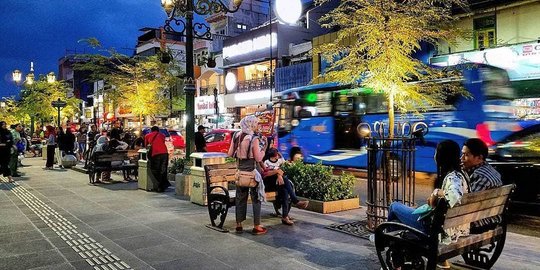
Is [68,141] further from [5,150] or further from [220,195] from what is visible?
[220,195]

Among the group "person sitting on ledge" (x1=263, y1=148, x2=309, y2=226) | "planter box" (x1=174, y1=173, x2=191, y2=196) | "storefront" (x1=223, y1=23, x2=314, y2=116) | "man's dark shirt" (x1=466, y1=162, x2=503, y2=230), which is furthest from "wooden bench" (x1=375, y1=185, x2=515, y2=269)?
"storefront" (x1=223, y1=23, x2=314, y2=116)

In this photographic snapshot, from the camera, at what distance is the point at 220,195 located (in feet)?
23.8

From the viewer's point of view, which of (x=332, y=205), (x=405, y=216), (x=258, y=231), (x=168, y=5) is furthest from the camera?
(x=168, y=5)

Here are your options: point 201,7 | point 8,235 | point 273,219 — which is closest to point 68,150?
point 201,7

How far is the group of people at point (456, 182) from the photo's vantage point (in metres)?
4.23

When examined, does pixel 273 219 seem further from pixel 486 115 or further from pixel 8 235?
pixel 486 115

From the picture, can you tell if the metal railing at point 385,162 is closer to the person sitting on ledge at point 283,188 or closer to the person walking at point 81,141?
the person sitting on ledge at point 283,188

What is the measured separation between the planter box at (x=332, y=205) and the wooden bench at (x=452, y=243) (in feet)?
10.5

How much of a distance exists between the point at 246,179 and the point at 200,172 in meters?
2.84

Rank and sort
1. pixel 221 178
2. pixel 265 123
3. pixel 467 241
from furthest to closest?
pixel 265 123 → pixel 221 178 → pixel 467 241

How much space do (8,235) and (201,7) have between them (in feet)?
22.5

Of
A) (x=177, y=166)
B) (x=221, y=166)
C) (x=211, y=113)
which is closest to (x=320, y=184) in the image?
(x=221, y=166)

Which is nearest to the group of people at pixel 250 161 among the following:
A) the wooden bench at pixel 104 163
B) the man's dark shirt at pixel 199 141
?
the man's dark shirt at pixel 199 141

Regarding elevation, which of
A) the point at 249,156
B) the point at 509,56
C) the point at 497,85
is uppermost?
the point at 509,56
